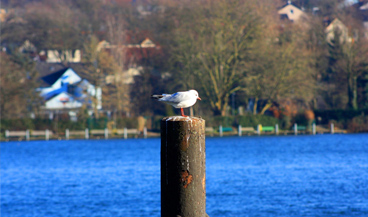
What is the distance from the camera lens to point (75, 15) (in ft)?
357

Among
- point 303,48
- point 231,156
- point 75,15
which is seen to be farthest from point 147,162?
point 75,15

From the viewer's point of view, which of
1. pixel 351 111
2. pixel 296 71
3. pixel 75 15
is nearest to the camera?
pixel 296 71

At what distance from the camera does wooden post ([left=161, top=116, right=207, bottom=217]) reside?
462 centimetres

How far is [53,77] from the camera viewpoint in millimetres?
84250

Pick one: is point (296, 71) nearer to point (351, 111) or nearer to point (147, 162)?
point (351, 111)

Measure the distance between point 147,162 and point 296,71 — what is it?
1817 cm

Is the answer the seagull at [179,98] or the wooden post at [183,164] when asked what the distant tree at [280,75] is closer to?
the seagull at [179,98]

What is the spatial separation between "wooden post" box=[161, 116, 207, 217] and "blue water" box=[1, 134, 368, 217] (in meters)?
20.4

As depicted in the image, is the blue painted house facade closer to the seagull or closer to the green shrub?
the green shrub

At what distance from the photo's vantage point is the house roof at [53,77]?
8294 centimetres

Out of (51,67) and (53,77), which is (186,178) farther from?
(51,67)

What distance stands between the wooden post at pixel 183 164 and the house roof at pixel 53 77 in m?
79.8

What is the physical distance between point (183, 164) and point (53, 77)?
81764 mm

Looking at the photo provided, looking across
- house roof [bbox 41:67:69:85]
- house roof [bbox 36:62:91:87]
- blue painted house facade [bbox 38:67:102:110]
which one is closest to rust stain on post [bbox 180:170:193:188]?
blue painted house facade [bbox 38:67:102:110]
